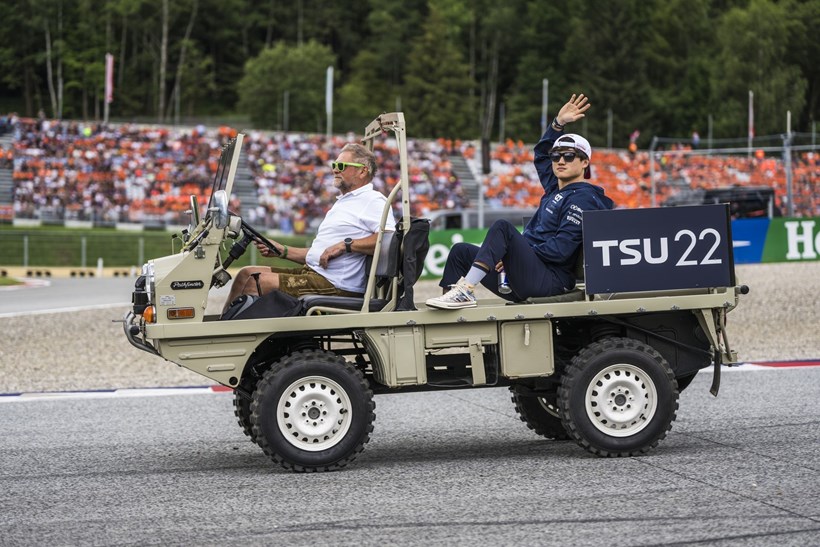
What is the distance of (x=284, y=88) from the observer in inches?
3253

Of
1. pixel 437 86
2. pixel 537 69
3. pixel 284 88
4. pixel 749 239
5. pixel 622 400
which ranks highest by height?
pixel 537 69

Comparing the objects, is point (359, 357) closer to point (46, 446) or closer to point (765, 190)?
point (46, 446)

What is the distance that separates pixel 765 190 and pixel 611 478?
24.3 meters

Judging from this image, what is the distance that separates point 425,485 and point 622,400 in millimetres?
1523

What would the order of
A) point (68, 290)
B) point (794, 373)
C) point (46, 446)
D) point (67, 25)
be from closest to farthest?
point (46, 446) < point (794, 373) < point (68, 290) < point (67, 25)

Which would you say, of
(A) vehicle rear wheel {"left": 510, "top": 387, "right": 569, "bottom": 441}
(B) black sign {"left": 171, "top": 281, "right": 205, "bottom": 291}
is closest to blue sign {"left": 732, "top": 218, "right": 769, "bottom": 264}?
(A) vehicle rear wheel {"left": 510, "top": 387, "right": 569, "bottom": 441}

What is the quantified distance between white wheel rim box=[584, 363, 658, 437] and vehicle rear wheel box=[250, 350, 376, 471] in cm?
144

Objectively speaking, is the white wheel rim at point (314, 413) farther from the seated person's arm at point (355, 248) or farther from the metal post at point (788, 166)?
the metal post at point (788, 166)

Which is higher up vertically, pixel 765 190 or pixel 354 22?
pixel 354 22

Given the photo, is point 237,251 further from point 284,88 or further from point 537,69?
point 537,69

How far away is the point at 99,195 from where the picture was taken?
45750 millimetres

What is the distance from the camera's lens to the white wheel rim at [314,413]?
24.6 feet

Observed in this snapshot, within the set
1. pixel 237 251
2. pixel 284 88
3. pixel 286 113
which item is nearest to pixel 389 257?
pixel 237 251

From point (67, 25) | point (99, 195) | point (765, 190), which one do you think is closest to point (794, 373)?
point (765, 190)
